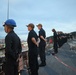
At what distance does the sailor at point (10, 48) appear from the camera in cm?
534

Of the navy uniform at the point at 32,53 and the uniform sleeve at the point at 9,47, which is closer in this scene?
the uniform sleeve at the point at 9,47

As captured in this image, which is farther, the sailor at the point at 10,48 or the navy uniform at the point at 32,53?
the navy uniform at the point at 32,53

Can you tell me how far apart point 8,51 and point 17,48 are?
0.39m

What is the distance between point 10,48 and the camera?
534 centimetres

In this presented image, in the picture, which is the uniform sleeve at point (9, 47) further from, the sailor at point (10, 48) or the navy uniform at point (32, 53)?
the navy uniform at point (32, 53)

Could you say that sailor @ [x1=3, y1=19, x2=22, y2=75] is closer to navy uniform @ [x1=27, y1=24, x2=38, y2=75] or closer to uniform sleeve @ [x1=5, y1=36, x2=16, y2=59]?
uniform sleeve @ [x1=5, y1=36, x2=16, y2=59]

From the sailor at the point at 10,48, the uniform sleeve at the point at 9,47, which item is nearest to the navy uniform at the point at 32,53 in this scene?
the sailor at the point at 10,48

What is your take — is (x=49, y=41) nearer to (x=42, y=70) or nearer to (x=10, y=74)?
(x=42, y=70)

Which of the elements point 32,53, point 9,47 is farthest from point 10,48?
point 32,53

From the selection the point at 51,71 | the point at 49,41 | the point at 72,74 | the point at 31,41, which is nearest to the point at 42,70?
the point at 51,71

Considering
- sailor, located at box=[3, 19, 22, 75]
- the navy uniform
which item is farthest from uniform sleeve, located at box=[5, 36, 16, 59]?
the navy uniform

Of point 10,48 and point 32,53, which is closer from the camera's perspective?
point 10,48

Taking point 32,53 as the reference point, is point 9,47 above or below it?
above

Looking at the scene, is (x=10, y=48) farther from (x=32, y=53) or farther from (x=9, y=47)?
(x=32, y=53)
